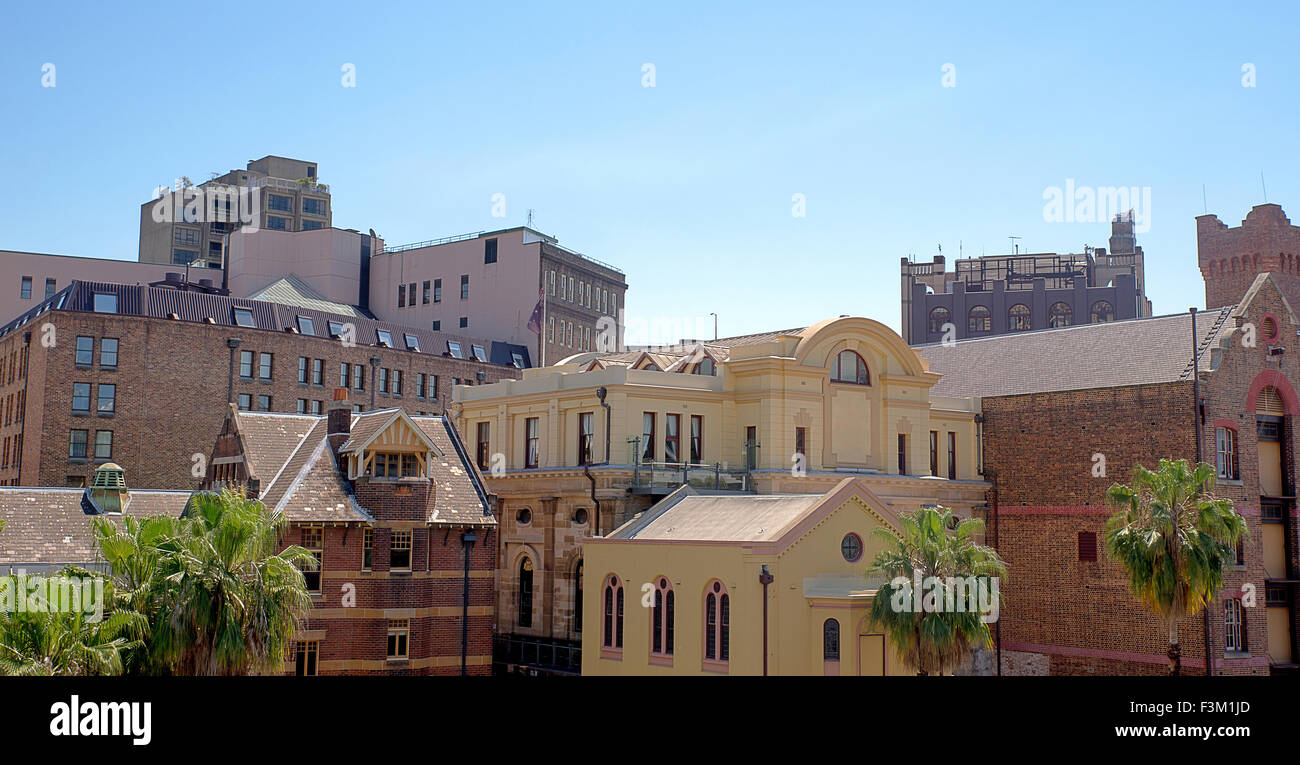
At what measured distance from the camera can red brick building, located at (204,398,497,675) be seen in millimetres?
40688

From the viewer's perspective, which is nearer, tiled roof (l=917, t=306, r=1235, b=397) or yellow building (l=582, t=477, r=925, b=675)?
yellow building (l=582, t=477, r=925, b=675)

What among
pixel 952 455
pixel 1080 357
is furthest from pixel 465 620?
pixel 1080 357

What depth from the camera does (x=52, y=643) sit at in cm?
2278

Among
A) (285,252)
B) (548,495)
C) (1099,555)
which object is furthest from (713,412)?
(285,252)

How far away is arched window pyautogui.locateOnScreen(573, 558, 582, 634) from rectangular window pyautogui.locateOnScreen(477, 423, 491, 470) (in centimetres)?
791

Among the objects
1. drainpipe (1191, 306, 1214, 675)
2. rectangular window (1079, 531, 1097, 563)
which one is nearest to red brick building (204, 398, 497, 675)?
rectangular window (1079, 531, 1097, 563)

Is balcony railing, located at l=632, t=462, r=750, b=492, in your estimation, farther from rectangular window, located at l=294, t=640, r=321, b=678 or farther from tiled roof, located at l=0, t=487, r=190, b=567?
tiled roof, located at l=0, t=487, r=190, b=567

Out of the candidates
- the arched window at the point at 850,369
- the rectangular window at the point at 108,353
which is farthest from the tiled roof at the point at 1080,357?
the rectangular window at the point at 108,353

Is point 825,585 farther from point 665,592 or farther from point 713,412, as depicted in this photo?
point 713,412

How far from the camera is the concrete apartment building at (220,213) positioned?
11988cm

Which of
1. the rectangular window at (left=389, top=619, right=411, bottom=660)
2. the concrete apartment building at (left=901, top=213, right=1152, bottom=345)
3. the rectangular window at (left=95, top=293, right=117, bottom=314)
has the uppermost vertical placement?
the concrete apartment building at (left=901, top=213, right=1152, bottom=345)

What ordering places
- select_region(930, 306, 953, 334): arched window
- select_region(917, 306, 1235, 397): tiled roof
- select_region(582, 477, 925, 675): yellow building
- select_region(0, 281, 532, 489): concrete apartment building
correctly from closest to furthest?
1. select_region(582, 477, 925, 675): yellow building
2. select_region(917, 306, 1235, 397): tiled roof
3. select_region(0, 281, 532, 489): concrete apartment building
4. select_region(930, 306, 953, 334): arched window

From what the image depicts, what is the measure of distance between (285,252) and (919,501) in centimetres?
6021

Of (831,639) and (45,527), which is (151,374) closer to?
(45,527)
